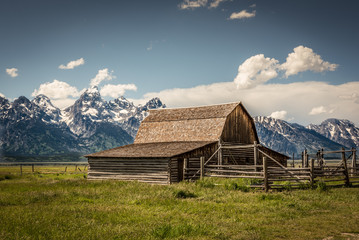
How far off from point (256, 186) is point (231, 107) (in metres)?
16.2

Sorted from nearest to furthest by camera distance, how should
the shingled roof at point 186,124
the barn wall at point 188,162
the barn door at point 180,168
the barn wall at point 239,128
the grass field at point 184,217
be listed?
the grass field at point 184,217
the barn wall at point 188,162
the barn door at point 180,168
the shingled roof at point 186,124
the barn wall at point 239,128

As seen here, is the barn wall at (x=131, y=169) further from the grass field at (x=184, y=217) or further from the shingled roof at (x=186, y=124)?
the grass field at (x=184, y=217)

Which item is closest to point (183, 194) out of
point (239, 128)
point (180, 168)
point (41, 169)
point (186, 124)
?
point (180, 168)

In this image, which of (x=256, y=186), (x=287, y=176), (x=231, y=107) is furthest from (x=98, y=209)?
(x=231, y=107)

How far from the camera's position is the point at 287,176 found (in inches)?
760

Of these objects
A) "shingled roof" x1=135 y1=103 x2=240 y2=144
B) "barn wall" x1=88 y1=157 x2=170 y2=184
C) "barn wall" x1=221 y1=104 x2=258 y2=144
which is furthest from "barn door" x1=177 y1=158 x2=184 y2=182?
"barn wall" x1=221 y1=104 x2=258 y2=144

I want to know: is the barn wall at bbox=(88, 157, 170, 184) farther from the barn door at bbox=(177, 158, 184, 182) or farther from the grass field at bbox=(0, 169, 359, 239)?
the grass field at bbox=(0, 169, 359, 239)

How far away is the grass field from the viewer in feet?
27.8

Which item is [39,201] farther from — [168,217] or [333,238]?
[333,238]

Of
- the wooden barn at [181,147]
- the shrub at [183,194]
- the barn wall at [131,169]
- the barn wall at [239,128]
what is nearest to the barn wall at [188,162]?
the wooden barn at [181,147]

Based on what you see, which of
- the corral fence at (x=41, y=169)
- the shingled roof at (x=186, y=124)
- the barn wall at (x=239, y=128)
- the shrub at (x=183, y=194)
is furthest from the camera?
the corral fence at (x=41, y=169)

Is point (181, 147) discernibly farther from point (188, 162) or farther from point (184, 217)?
point (184, 217)

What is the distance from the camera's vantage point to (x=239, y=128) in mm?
33875

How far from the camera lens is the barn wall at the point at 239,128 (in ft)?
104
